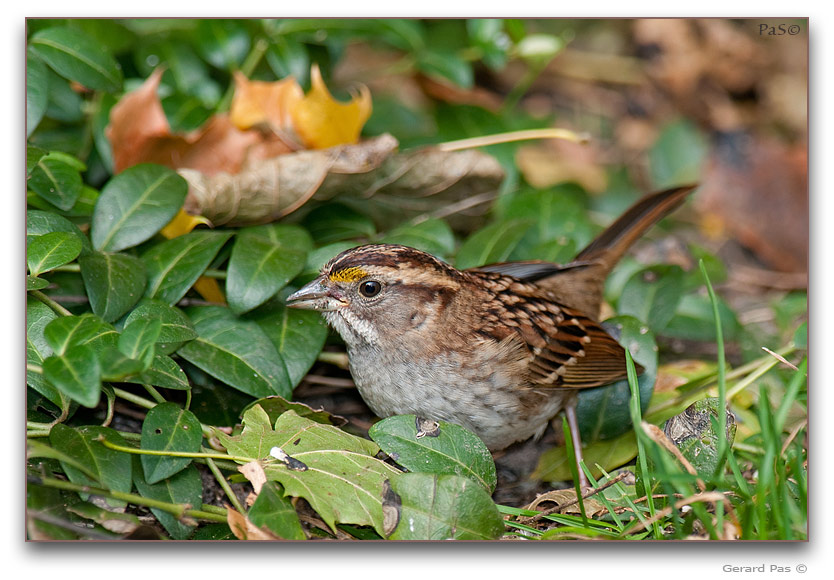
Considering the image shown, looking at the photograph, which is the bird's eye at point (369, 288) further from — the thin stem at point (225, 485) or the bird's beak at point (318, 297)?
the thin stem at point (225, 485)

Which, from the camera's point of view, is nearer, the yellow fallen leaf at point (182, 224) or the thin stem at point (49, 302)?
the thin stem at point (49, 302)

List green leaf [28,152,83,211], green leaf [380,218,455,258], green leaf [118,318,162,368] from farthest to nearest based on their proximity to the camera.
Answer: green leaf [380,218,455,258] → green leaf [28,152,83,211] → green leaf [118,318,162,368]

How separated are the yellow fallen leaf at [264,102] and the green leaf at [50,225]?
1195 millimetres

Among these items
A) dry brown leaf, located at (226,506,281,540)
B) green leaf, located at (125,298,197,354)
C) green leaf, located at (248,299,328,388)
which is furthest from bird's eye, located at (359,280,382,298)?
dry brown leaf, located at (226,506,281,540)

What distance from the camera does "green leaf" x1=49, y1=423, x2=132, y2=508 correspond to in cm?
283

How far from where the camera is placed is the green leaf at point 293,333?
3.41 metres

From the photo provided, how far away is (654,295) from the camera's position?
416 cm

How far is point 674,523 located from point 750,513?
0.25 m

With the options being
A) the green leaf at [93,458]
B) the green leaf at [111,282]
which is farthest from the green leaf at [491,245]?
the green leaf at [93,458]

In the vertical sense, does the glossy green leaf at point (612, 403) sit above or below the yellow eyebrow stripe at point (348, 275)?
below

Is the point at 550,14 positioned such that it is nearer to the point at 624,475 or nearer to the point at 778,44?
the point at 624,475

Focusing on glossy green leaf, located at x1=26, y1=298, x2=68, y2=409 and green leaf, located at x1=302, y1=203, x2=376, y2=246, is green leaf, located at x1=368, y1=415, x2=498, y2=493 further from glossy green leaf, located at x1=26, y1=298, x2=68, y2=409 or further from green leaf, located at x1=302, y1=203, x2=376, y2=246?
green leaf, located at x1=302, y1=203, x2=376, y2=246

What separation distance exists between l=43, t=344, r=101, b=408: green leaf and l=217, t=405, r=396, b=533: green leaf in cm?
62

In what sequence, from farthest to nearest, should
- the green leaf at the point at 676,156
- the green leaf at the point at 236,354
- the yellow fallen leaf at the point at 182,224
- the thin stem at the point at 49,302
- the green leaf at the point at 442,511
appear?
the green leaf at the point at 676,156 < the yellow fallen leaf at the point at 182,224 < the green leaf at the point at 236,354 < the thin stem at the point at 49,302 < the green leaf at the point at 442,511
